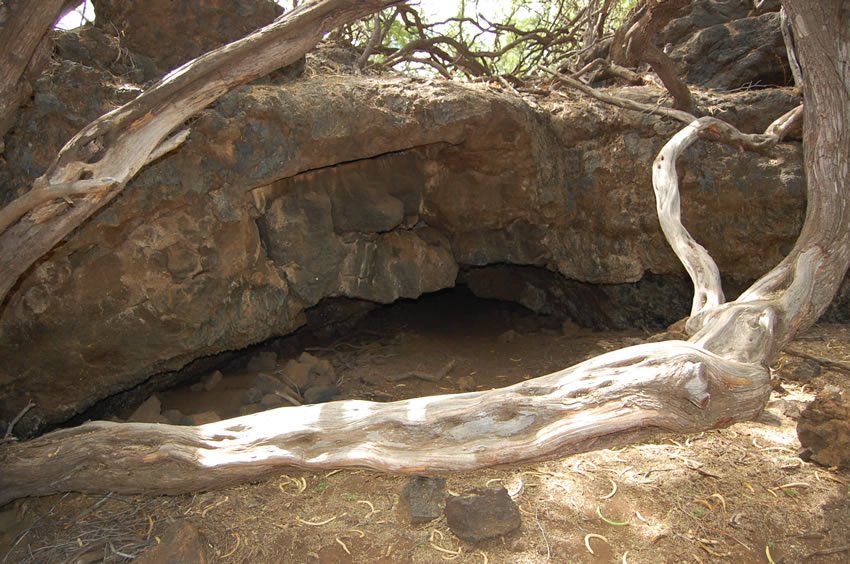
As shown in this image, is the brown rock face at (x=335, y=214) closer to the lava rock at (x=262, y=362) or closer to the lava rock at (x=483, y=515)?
the lava rock at (x=262, y=362)

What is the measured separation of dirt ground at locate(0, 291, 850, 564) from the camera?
8.05ft

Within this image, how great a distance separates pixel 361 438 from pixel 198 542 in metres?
0.86

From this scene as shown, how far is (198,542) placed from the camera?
2457 millimetres

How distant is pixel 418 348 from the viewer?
6.52 meters

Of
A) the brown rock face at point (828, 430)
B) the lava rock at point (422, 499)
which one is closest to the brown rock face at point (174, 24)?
the lava rock at point (422, 499)

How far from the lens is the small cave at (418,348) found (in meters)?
4.82

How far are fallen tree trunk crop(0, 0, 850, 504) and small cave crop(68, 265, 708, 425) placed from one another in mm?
1101

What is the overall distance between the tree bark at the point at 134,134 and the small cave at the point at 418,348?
5.91 feet

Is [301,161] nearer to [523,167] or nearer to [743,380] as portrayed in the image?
[523,167]

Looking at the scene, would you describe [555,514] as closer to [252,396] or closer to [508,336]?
[252,396]

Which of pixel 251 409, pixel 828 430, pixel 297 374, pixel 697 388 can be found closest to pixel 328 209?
pixel 297 374

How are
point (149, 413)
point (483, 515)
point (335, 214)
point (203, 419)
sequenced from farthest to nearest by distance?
point (335, 214)
point (149, 413)
point (203, 419)
point (483, 515)

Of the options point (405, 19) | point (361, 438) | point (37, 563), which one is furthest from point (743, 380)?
point (405, 19)

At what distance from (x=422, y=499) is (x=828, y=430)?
2082 mm
